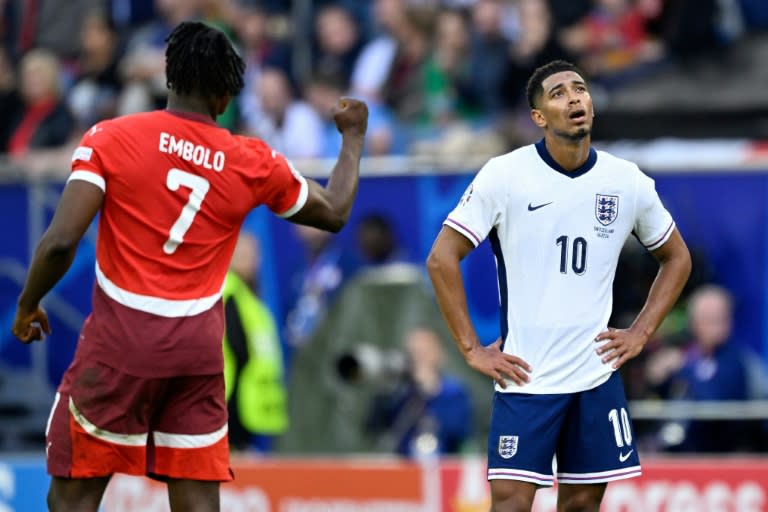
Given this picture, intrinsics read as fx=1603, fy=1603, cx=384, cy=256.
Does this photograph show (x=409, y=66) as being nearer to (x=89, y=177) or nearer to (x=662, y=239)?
(x=662, y=239)

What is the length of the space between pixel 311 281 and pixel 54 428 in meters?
5.49

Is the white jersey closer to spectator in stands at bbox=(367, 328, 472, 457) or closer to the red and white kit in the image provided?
the red and white kit

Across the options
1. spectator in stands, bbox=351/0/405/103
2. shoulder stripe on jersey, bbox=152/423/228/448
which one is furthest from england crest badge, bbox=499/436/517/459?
spectator in stands, bbox=351/0/405/103

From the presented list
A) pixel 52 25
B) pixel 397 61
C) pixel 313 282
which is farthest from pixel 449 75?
pixel 52 25

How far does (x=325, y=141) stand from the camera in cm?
1362

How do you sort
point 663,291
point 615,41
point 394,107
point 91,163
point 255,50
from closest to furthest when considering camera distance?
point 91,163, point 663,291, point 615,41, point 394,107, point 255,50

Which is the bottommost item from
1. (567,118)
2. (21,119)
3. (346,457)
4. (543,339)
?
(346,457)

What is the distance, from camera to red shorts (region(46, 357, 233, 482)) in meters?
6.58

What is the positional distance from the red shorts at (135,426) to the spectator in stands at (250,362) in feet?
15.9

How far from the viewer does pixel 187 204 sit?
659 centimetres

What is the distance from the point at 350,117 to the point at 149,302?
50.7 inches

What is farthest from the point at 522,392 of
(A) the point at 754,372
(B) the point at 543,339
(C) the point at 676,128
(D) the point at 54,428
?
(C) the point at 676,128

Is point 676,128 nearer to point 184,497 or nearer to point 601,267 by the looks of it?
point 601,267

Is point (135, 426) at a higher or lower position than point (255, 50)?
lower
